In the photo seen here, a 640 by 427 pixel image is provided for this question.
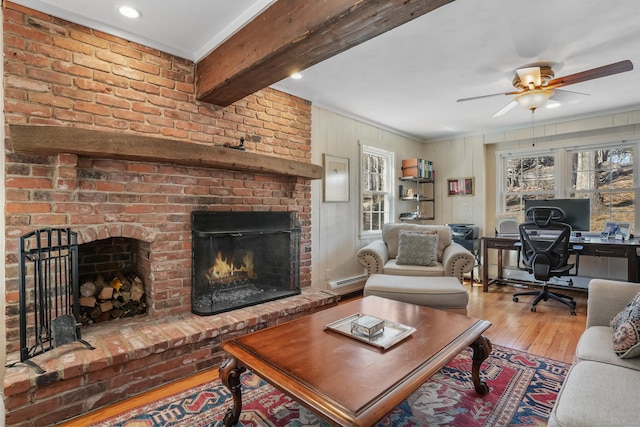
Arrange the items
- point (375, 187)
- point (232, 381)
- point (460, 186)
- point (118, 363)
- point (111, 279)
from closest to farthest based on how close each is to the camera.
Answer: point (232, 381) < point (118, 363) < point (111, 279) < point (375, 187) < point (460, 186)

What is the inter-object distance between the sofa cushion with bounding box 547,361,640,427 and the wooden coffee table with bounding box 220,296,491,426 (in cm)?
43

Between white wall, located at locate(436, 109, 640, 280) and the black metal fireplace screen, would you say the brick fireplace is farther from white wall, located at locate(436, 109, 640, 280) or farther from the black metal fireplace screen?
white wall, located at locate(436, 109, 640, 280)

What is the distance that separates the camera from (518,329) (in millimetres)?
2873

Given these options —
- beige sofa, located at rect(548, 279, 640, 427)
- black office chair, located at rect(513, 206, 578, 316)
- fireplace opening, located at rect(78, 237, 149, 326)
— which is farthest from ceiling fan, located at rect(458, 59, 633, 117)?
fireplace opening, located at rect(78, 237, 149, 326)

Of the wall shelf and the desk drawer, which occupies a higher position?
the wall shelf

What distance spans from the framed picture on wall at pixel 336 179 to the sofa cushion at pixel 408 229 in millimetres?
673

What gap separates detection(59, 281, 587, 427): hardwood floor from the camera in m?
1.88

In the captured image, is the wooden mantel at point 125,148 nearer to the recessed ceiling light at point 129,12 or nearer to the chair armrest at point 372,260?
the recessed ceiling light at point 129,12

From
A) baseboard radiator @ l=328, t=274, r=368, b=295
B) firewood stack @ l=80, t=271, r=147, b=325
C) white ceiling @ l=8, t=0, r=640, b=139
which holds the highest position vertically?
white ceiling @ l=8, t=0, r=640, b=139

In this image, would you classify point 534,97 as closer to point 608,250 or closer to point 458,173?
point 608,250

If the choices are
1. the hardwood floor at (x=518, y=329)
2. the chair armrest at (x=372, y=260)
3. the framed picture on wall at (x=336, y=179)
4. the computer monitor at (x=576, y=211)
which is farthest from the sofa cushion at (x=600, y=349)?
the computer monitor at (x=576, y=211)

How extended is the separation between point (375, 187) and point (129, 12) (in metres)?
3.49

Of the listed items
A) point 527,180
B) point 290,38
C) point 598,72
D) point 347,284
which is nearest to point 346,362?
point 290,38

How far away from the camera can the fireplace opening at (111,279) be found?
2324 millimetres
